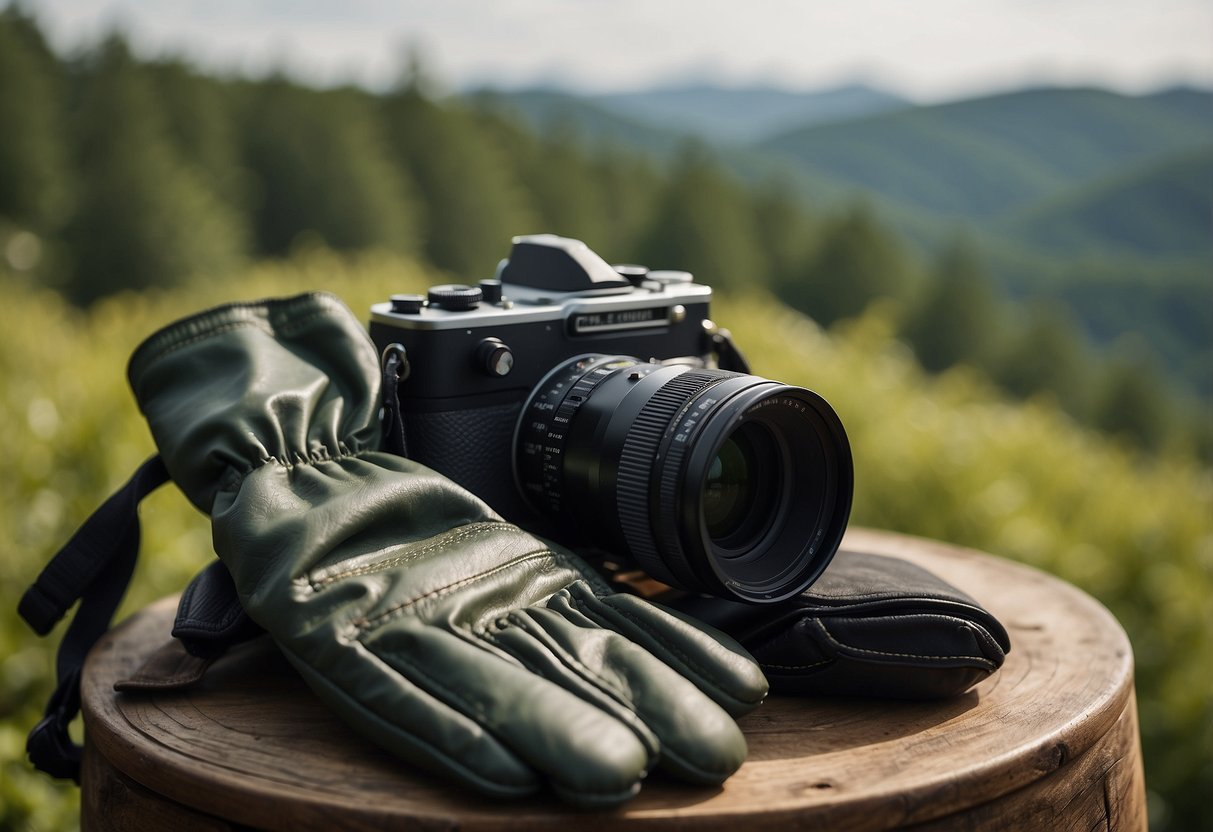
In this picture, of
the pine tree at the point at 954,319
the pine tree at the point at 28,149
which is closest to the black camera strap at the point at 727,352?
the pine tree at the point at 28,149

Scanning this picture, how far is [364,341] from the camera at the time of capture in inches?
52.6

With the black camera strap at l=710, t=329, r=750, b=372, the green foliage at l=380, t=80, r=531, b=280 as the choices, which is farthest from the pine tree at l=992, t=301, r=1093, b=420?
the black camera strap at l=710, t=329, r=750, b=372

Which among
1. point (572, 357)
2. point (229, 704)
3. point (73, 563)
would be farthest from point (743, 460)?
point (73, 563)

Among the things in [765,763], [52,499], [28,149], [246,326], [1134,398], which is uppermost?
[28,149]

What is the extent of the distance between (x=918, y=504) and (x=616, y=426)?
224 cm

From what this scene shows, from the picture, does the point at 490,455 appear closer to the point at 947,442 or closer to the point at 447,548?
the point at 447,548

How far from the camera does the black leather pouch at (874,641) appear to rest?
1.11 metres

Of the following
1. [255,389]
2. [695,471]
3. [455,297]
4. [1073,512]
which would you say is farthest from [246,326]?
[1073,512]

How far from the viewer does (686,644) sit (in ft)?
3.50

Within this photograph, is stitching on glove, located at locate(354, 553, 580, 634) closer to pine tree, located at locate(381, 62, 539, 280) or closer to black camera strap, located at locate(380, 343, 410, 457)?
black camera strap, located at locate(380, 343, 410, 457)

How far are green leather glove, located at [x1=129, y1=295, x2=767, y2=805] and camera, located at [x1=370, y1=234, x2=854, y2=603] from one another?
8 cm

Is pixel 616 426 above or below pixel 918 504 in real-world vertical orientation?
above

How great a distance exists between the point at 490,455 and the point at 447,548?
268 mm

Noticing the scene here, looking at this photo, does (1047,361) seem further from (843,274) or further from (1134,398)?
(843,274)
